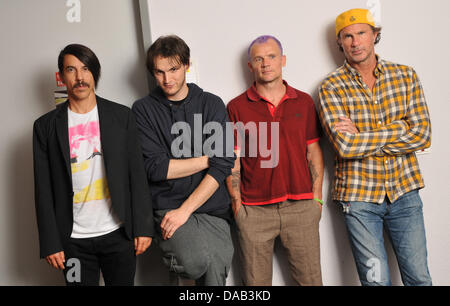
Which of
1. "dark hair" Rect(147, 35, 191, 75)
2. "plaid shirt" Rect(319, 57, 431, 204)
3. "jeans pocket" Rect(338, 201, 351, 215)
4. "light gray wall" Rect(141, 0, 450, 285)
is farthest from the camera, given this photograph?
"light gray wall" Rect(141, 0, 450, 285)

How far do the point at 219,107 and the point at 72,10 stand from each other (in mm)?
1243

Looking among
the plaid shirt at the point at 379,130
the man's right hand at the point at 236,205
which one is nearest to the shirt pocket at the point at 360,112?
the plaid shirt at the point at 379,130

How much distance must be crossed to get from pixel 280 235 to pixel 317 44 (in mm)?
1265

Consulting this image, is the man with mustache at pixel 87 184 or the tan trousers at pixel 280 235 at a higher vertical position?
the man with mustache at pixel 87 184

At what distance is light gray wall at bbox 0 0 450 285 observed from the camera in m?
2.35

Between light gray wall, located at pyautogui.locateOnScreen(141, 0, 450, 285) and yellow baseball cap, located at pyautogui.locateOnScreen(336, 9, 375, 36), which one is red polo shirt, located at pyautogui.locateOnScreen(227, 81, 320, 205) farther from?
yellow baseball cap, located at pyautogui.locateOnScreen(336, 9, 375, 36)

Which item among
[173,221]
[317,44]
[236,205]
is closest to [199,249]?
[173,221]

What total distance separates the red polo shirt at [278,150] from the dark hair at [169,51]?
1.62 ft

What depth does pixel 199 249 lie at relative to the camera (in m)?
1.82

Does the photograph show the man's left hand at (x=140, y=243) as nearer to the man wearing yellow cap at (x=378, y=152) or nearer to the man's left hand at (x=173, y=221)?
the man's left hand at (x=173, y=221)

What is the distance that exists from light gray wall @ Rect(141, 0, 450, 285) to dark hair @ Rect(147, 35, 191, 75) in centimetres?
40

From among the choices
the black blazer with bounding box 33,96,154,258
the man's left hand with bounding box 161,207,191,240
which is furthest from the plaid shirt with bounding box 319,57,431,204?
the black blazer with bounding box 33,96,154,258

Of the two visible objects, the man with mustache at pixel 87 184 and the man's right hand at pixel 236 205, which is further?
the man's right hand at pixel 236 205

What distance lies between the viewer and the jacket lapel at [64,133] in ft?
5.75
